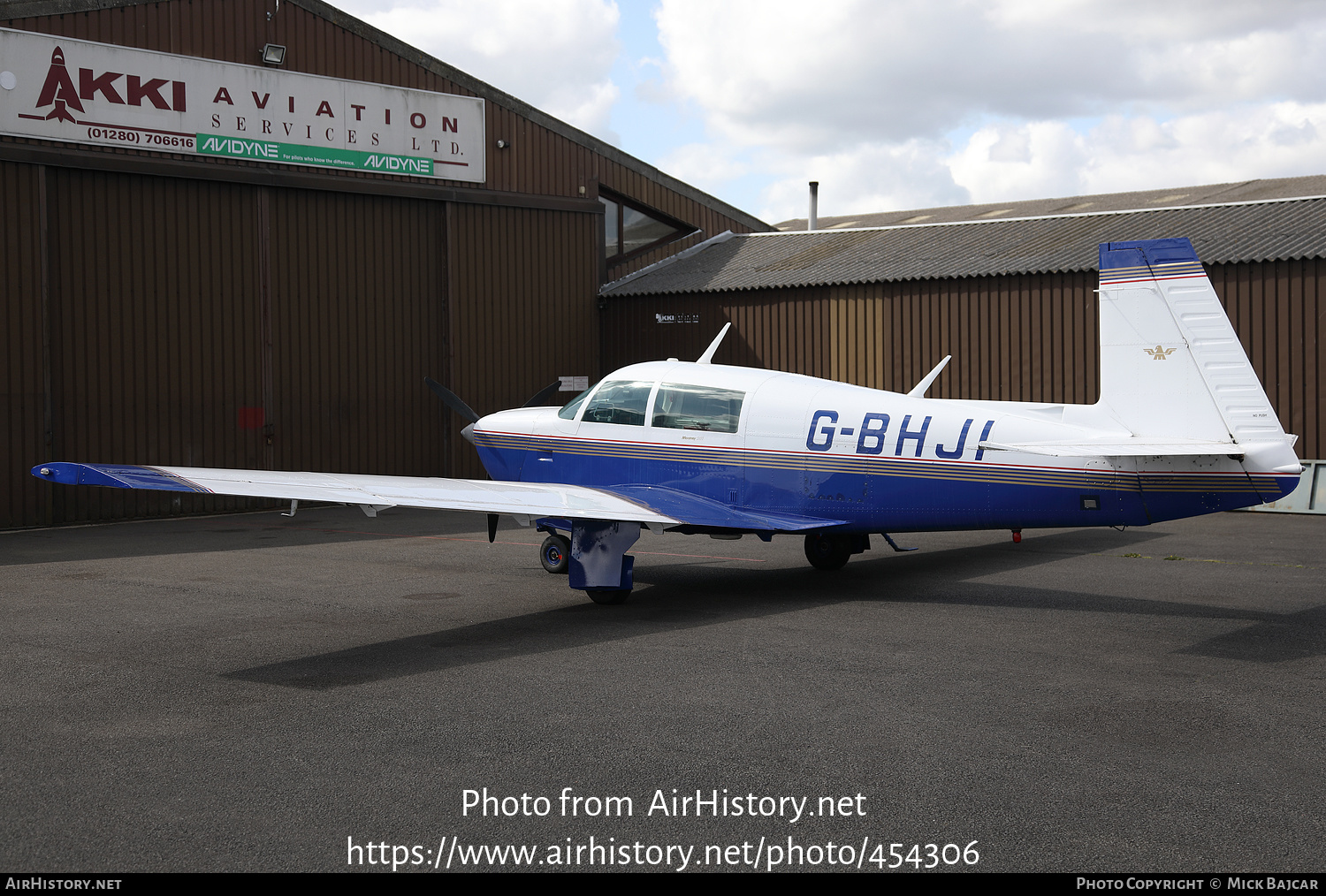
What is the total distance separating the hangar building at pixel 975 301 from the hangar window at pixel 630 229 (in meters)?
0.61

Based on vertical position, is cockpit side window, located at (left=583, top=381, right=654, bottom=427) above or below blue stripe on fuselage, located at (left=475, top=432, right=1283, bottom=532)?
above

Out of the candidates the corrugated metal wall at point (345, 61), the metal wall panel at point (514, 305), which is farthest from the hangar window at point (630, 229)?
the metal wall panel at point (514, 305)

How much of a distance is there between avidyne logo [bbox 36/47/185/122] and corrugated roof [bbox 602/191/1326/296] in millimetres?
10189

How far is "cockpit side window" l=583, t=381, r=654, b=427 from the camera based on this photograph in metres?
11.8

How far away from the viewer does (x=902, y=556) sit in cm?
1395

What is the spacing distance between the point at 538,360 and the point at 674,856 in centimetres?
2118

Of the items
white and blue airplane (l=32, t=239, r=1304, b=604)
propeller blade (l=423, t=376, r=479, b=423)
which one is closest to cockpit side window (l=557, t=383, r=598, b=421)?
white and blue airplane (l=32, t=239, r=1304, b=604)

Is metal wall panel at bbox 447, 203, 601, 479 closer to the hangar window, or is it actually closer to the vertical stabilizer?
the hangar window

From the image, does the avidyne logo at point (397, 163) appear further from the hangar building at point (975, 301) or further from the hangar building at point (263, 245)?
the hangar building at point (975, 301)

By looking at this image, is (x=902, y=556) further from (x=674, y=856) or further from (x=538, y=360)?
(x=538, y=360)

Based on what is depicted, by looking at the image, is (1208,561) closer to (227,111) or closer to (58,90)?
(227,111)

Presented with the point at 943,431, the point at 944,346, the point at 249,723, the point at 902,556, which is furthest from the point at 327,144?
the point at 249,723

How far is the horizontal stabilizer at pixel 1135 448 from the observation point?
8492 mm

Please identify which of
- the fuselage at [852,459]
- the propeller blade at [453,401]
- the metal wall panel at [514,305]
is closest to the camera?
the fuselage at [852,459]
